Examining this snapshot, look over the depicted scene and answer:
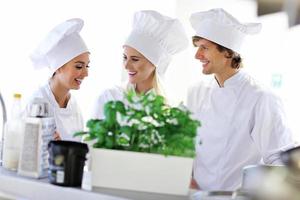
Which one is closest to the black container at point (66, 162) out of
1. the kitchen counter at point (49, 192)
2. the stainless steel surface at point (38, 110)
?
the kitchen counter at point (49, 192)

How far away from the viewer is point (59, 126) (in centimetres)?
239

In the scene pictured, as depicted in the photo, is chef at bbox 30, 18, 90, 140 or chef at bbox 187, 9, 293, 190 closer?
chef at bbox 187, 9, 293, 190

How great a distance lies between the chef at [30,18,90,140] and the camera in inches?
94.5

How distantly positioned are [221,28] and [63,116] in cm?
82

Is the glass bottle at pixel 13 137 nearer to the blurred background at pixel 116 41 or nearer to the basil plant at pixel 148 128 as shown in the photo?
the basil plant at pixel 148 128

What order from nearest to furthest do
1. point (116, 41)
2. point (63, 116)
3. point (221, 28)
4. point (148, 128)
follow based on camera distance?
point (148, 128) → point (221, 28) → point (63, 116) → point (116, 41)

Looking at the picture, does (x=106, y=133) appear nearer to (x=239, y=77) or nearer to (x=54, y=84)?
(x=239, y=77)

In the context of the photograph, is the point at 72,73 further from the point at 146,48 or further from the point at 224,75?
the point at 224,75

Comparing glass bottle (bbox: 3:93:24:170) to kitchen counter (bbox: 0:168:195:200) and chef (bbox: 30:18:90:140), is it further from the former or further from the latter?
chef (bbox: 30:18:90:140)

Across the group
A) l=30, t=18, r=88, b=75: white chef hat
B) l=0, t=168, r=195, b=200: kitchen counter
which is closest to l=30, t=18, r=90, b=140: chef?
l=30, t=18, r=88, b=75: white chef hat

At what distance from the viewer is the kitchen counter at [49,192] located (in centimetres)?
125

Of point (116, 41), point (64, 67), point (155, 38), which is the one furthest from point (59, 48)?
point (116, 41)

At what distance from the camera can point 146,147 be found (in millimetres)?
1285

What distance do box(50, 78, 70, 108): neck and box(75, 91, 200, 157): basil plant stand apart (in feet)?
4.03
